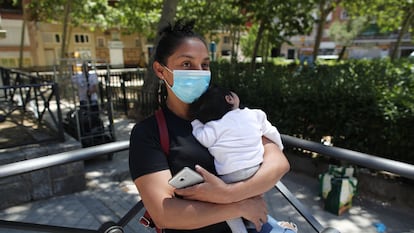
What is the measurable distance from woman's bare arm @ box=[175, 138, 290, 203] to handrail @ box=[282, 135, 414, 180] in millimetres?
361

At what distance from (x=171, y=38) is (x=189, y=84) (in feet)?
0.77

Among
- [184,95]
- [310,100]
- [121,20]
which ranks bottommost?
[310,100]

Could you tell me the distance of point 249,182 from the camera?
4.31ft

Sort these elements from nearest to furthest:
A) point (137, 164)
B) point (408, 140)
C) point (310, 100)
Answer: point (137, 164) → point (408, 140) → point (310, 100)

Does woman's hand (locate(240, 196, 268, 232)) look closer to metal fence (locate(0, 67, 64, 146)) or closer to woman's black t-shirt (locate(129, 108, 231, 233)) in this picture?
woman's black t-shirt (locate(129, 108, 231, 233))

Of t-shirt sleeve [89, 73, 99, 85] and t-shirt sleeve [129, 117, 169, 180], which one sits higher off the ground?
t-shirt sleeve [129, 117, 169, 180]

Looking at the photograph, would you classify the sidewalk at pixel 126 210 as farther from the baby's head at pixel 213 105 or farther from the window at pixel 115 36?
the window at pixel 115 36

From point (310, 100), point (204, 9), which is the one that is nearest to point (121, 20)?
point (204, 9)

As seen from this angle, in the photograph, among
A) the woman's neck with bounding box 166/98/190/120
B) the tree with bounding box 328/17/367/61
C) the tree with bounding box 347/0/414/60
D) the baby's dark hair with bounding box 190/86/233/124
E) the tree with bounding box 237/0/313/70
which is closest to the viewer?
the baby's dark hair with bounding box 190/86/233/124

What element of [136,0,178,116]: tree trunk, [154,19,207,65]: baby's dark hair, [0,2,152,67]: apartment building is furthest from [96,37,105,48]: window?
[154,19,207,65]: baby's dark hair

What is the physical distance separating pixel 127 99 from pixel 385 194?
7119 mm

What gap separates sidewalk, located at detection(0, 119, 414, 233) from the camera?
3342 mm

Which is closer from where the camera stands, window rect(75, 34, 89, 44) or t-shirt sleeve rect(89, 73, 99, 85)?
t-shirt sleeve rect(89, 73, 99, 85)

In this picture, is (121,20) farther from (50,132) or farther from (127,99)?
(50,132)
